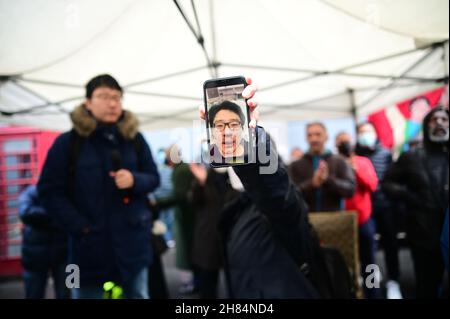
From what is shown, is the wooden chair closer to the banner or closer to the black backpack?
the banner

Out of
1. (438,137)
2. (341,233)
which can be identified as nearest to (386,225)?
Answer: (341,233)

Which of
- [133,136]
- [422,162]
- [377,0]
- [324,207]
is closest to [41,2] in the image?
[133,136]

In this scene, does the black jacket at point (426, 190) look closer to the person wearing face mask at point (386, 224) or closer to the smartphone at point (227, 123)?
the person wearing face mask at point (386, 224)

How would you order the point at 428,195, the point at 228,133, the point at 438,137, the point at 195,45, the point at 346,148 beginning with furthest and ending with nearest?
the point at 346,148, the point at 428,195, the point at 438,137, the point at 195,45, the point at 228,133

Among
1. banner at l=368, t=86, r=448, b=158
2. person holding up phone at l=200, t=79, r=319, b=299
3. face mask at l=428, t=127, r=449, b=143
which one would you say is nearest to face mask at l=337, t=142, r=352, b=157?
banner at l=368, t=86, r=448, b=158

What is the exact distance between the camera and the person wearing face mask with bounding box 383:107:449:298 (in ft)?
3.42

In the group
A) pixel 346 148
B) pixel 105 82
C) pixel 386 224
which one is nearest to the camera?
pixel 105 82

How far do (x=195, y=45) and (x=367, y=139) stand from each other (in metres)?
0.84

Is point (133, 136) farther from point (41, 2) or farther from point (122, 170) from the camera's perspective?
point (41, 2)

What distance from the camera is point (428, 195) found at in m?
1.13

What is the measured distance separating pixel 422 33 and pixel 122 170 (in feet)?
3.29

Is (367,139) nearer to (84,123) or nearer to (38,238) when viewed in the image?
(84,123)
